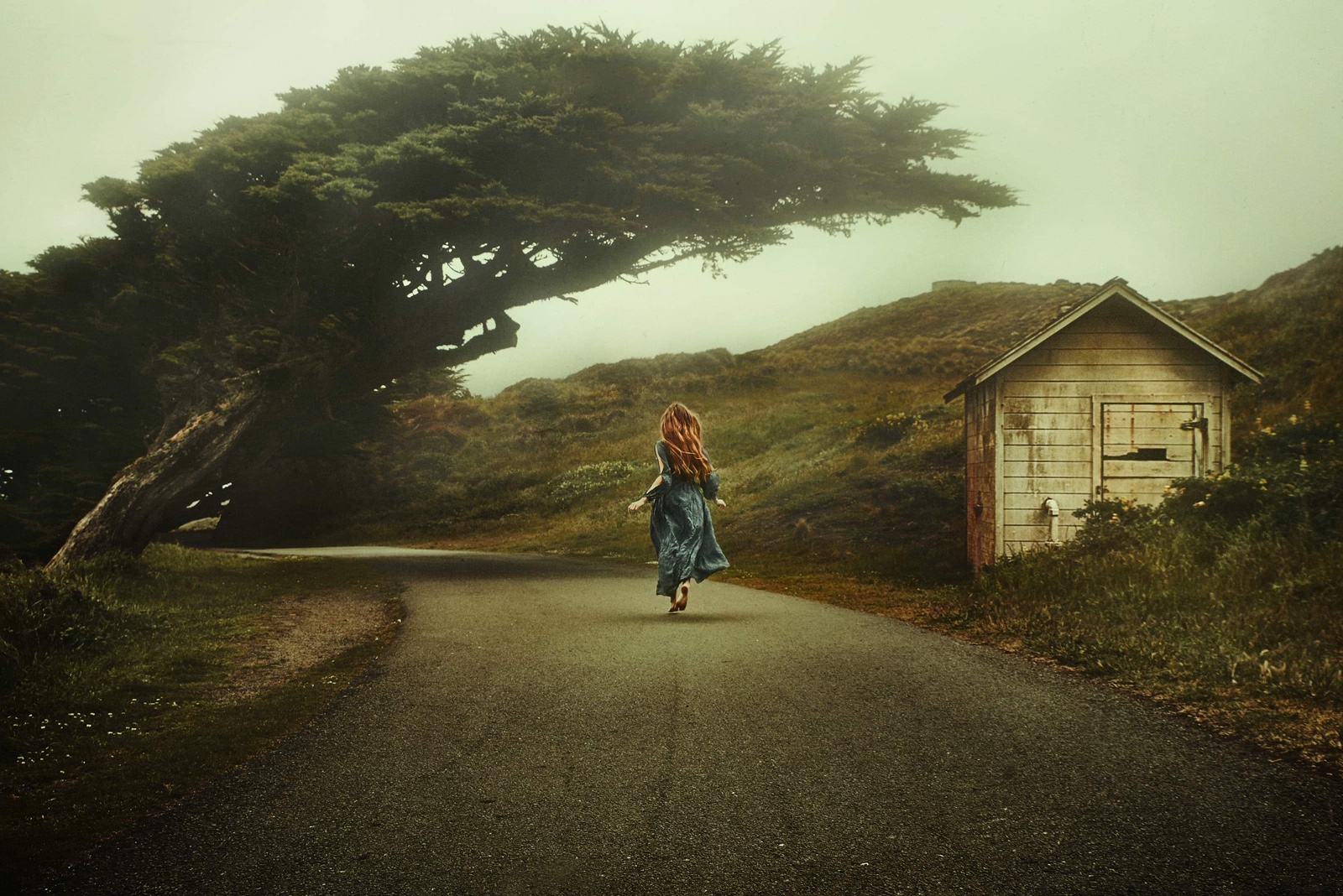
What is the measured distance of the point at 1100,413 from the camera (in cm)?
1344

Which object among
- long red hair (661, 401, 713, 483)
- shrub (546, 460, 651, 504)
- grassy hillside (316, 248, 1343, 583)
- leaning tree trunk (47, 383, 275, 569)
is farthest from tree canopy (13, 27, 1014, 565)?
shrub (546, 460, 651, 504)

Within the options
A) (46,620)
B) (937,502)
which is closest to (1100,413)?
(937,502)

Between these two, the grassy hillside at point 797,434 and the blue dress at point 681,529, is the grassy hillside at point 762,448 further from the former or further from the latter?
the blue dress at point 681,529

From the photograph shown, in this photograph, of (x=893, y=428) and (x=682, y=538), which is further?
(x=893, y=428)

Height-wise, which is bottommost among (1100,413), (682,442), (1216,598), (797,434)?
(1216,598)

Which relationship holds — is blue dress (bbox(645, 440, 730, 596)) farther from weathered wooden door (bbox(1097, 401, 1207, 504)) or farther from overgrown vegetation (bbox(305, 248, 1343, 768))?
weathered wooden door (bbox(1097, 401, 1207, 504))

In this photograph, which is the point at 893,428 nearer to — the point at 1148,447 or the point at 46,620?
the point at 1148,447

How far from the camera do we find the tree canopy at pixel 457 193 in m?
15.8

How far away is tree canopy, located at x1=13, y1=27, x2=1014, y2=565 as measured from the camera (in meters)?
15.8

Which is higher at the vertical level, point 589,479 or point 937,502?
point 589,479

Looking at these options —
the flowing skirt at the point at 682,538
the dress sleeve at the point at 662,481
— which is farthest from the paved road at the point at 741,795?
the dress sleeve at the point at 662,481

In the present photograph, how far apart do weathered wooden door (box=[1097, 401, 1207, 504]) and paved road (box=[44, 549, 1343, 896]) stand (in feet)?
24.6

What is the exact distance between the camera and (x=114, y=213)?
17.1 metres

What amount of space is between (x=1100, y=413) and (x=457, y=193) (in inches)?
428
